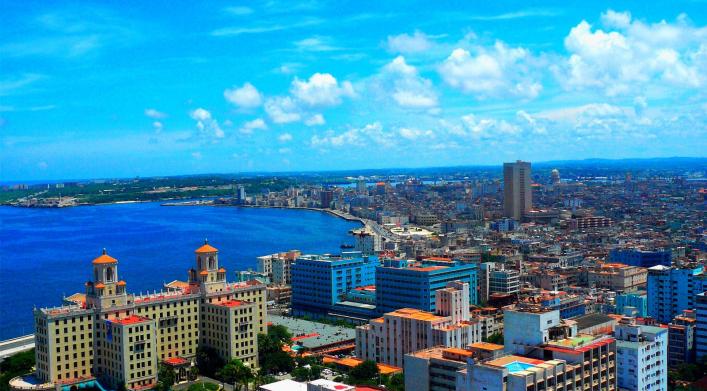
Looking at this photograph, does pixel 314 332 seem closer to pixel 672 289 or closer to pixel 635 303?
pixel 635 303

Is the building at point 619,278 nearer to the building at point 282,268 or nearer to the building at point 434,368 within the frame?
the building at point 282,268

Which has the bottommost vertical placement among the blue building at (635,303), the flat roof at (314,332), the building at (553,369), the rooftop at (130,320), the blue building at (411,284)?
the flat roof at (314,332)

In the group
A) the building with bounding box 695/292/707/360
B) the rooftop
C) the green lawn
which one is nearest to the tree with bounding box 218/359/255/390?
the green lawn

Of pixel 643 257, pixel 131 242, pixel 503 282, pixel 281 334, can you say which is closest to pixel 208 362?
pixel 281 334

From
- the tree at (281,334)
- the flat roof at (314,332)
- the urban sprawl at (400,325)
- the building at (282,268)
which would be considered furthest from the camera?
the building at (282,268)

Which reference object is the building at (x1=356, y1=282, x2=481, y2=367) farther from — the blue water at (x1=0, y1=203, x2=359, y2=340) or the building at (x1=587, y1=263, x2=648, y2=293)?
the building at (x1=587, y1=263, x2=648, y2=293)

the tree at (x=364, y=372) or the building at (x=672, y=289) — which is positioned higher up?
the building at (x=672, y=289)

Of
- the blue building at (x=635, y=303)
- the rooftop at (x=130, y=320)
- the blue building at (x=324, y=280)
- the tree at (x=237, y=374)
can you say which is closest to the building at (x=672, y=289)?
the blue building at (x=635, y=303)
